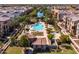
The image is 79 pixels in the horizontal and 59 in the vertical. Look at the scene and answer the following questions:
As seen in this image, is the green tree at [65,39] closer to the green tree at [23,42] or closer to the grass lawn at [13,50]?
the green tree at [23,42]

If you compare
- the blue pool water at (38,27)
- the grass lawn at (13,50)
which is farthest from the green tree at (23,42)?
the blue pool water at (38,27)

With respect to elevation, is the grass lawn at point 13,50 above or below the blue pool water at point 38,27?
below

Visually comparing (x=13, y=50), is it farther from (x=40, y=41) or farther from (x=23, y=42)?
(x=40, y=41)

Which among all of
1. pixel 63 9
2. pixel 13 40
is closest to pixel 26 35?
pixel 13 40

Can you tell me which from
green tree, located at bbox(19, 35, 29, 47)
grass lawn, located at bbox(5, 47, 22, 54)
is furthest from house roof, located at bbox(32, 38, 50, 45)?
grass lawn, located at bbox(5, 47, 22, 54)

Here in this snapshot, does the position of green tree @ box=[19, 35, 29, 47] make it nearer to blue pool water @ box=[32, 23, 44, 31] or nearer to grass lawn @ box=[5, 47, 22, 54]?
grass lawn @ box=[5, 47, 22, 54]

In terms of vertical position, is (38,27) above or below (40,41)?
above

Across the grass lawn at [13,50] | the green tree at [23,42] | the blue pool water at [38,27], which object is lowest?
the grass lawn at [13,50]

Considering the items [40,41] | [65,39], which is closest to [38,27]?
[40,41]

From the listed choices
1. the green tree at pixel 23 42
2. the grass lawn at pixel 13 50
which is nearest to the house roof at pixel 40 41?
the green tree at pixel 23 42

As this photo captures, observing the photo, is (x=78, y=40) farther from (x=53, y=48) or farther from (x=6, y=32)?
(x=6, y=32)

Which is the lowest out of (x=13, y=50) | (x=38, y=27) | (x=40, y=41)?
(x=13, y=50)
